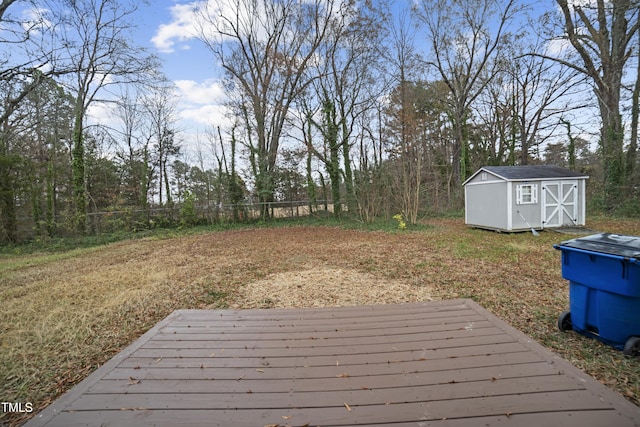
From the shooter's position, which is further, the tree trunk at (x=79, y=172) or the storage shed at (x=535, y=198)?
the tree trunk at (x=79, y=172)

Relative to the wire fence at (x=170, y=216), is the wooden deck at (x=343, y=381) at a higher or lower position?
lower

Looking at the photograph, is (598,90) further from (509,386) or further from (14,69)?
(14,69)

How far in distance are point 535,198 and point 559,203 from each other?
2.94 feet

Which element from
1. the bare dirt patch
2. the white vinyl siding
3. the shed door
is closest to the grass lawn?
the bare dirt patch

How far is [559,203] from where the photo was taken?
29.2ft

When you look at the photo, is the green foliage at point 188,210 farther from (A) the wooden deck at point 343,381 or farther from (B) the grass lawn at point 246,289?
(A) the wooden deck at point 343,381

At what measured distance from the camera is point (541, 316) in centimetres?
301

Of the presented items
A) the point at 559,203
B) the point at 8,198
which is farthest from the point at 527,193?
the point at 8,198

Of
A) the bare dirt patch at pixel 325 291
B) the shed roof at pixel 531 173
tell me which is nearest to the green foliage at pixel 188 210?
the bare dirt patch at pixel 325 291

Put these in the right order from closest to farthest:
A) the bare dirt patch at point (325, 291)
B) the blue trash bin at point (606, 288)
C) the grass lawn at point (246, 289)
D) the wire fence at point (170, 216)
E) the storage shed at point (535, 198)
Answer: the blue trash bin at point (606, 288)
the grass lawn at point (246, 289)
the bare dirt patch at point (325, 291)
the storage shed at point (535, 198)
the wire fence at point (170, 216)

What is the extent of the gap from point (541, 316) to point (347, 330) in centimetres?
220

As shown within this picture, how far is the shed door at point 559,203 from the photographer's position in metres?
8.85

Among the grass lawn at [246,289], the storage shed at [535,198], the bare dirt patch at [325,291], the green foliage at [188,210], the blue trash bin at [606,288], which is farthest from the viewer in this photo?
the green foliage at [188,210]

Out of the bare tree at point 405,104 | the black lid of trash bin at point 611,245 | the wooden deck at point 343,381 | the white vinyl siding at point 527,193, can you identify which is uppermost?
the bare tree at point 405,104
